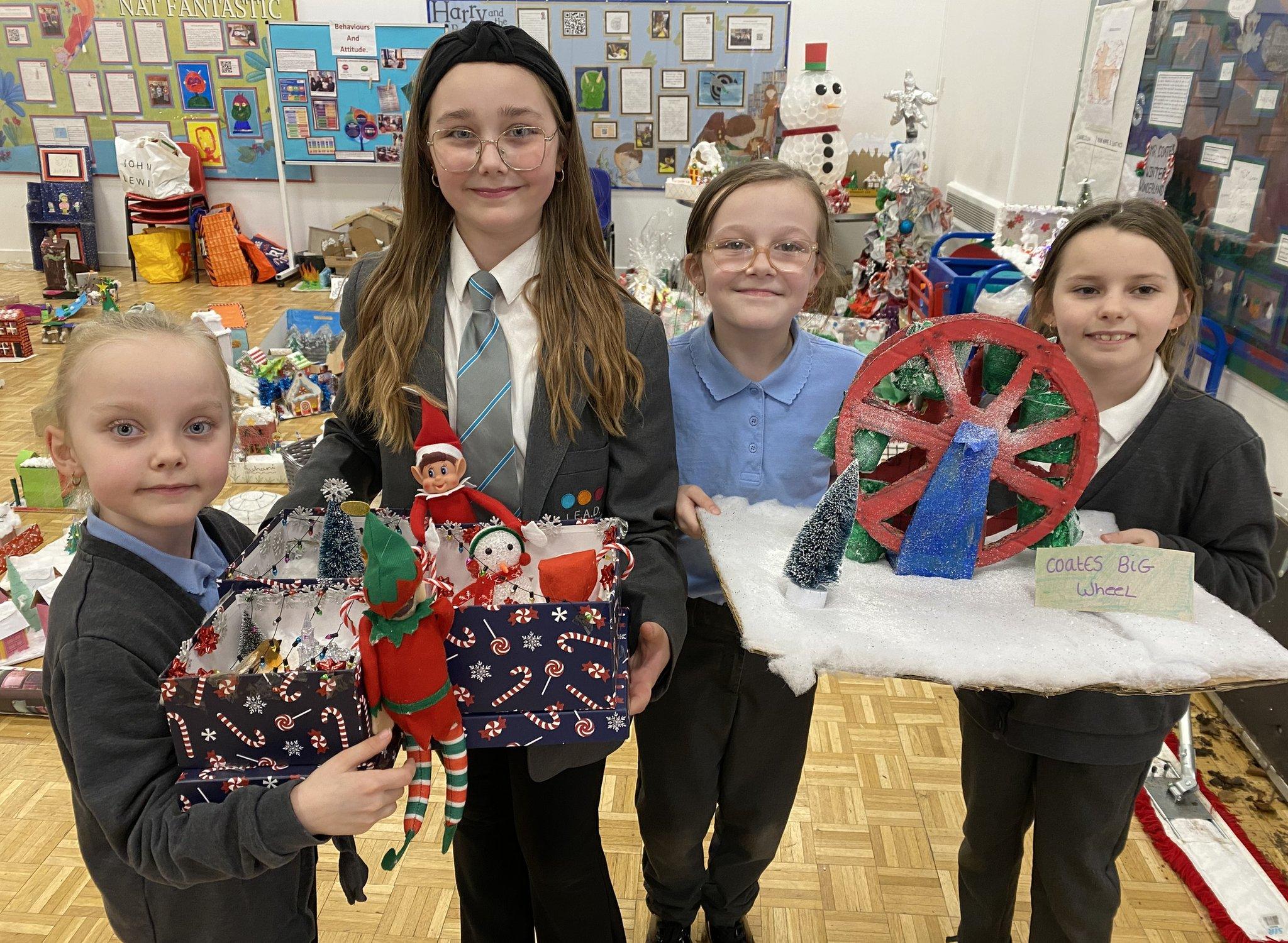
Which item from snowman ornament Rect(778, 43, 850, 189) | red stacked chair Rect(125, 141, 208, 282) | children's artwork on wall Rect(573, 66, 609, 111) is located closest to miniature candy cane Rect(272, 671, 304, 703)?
snowman ornament Rect(778, 43, 850, 189)

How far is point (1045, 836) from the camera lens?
54.1 inches

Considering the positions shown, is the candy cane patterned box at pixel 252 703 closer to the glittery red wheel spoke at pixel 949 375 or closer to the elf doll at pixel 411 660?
the elf doll at pixel 411 660

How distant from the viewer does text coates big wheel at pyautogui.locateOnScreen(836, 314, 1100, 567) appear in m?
1.14

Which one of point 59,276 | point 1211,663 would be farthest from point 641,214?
point 1211,663

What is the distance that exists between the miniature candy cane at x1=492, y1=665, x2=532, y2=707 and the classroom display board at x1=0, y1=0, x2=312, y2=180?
7259 mm

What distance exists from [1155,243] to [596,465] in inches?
32.7

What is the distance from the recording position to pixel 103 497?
99 cm

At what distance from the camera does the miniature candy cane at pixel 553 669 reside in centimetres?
99

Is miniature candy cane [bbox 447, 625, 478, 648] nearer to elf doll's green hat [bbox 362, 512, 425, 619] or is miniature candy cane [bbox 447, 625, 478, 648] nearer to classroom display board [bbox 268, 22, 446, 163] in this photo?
elf doll's green hat [bbox 362, 512, 425, 619]

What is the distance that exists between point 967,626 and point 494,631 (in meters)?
0.58

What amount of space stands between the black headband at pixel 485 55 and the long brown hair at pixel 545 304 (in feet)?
0.04

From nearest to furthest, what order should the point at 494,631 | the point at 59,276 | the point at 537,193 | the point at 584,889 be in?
the point at 494,631 → the point at 537,193 → the point at 584,889 → the point at 59,276

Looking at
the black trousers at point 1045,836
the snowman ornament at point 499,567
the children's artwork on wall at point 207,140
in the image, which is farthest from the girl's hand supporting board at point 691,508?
the children's artwork on wall at point 207,140

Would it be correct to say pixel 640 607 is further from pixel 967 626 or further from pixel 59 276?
pixel 59 276
